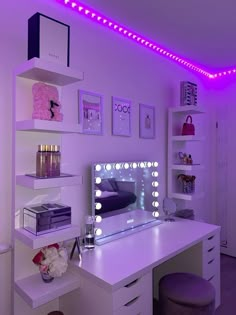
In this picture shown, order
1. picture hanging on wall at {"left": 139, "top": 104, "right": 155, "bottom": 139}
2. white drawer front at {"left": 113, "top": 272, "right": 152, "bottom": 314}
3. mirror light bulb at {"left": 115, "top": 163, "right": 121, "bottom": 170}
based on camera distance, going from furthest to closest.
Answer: picture hanging on wall at {"left": 139, "top": 104, "right": 155, "bottom": 139}, mirror light bulb at {"left": 115, "top": 163, "right": 121, "bottom": 170}, white drawer front at {"left": 113, "top": 272, "right": 152, "bottom": 314}

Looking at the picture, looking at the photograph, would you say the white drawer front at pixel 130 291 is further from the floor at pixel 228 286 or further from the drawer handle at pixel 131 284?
the floor at pixel 228 286

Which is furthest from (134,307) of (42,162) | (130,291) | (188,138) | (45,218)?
(188,138)

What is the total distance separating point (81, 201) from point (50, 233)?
50 cm

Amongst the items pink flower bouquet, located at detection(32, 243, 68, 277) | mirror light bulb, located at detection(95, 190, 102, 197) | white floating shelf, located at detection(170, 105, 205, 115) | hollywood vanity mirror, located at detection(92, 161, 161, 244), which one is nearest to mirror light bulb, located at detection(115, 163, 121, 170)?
hollywood vanity mirror, located at detection(92, 161, 161, 244)

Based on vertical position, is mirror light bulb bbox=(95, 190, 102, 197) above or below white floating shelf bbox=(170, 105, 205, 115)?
below

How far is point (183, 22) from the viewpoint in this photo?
2.08m

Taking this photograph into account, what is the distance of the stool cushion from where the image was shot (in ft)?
5.36

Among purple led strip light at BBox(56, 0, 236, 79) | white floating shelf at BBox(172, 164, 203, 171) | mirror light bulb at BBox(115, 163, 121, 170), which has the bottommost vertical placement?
white floating shelf at BBox(172, 164, 203, 171)

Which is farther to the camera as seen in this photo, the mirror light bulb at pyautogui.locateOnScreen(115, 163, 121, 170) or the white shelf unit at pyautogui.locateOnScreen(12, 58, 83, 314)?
the mirror light bulb at pyautogui.locateOnScreen(115, 163, 121, 170)

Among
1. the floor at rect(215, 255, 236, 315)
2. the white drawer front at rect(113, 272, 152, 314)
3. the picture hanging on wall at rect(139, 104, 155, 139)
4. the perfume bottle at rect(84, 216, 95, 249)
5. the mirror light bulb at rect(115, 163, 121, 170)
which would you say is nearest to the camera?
the white drawer front at rect(113, 272, 152, 314)

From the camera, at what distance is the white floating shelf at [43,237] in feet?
4.44

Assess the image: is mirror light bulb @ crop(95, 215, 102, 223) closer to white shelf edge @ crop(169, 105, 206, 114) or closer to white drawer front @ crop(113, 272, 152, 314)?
white drawer front @ crop(113, 272, 152, 314)

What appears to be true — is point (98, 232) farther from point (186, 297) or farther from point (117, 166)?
point (186, 297)

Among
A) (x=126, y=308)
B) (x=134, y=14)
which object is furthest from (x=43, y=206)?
(x=134, y=14)
